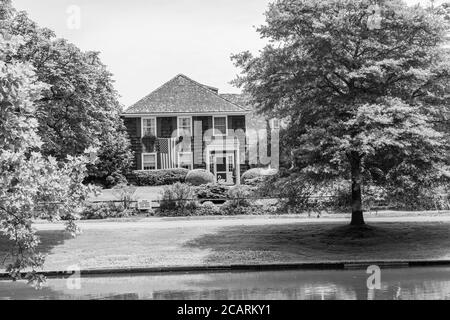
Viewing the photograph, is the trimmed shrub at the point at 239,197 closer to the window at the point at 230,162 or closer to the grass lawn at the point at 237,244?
the grass lawn at the point at 237,244

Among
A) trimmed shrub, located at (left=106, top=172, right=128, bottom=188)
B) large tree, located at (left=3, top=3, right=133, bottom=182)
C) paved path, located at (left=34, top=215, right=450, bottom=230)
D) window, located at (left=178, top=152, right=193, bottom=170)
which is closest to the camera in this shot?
large tree, located at (left=3, top=3, right=133, bottom=182)

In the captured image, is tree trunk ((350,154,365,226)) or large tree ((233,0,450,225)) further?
tree trunk ((350,154,365,226))

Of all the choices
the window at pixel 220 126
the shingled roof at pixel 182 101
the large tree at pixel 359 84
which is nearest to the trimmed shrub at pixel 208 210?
the large tree at pixel 359 84

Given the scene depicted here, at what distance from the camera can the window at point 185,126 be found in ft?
164

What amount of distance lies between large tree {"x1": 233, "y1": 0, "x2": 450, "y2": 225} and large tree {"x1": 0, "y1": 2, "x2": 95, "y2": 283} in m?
10.4

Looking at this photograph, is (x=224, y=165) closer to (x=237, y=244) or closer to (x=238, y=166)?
(x=238, y=166)

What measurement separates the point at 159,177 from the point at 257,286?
107ft

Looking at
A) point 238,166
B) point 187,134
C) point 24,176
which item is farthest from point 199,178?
point 24,176

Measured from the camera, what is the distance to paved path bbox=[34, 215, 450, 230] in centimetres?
2506

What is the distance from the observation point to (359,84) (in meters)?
21.6

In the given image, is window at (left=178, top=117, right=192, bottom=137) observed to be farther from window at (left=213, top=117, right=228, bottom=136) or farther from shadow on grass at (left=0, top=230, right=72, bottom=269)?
shadow on grass at (left=0, top=230, right=72, bottom=269)

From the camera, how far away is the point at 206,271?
17922 mm

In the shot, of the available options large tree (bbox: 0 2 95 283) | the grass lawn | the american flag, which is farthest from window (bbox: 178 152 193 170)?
large tree (bbox: 0 2 95 283)

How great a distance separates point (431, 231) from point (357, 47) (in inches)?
327
